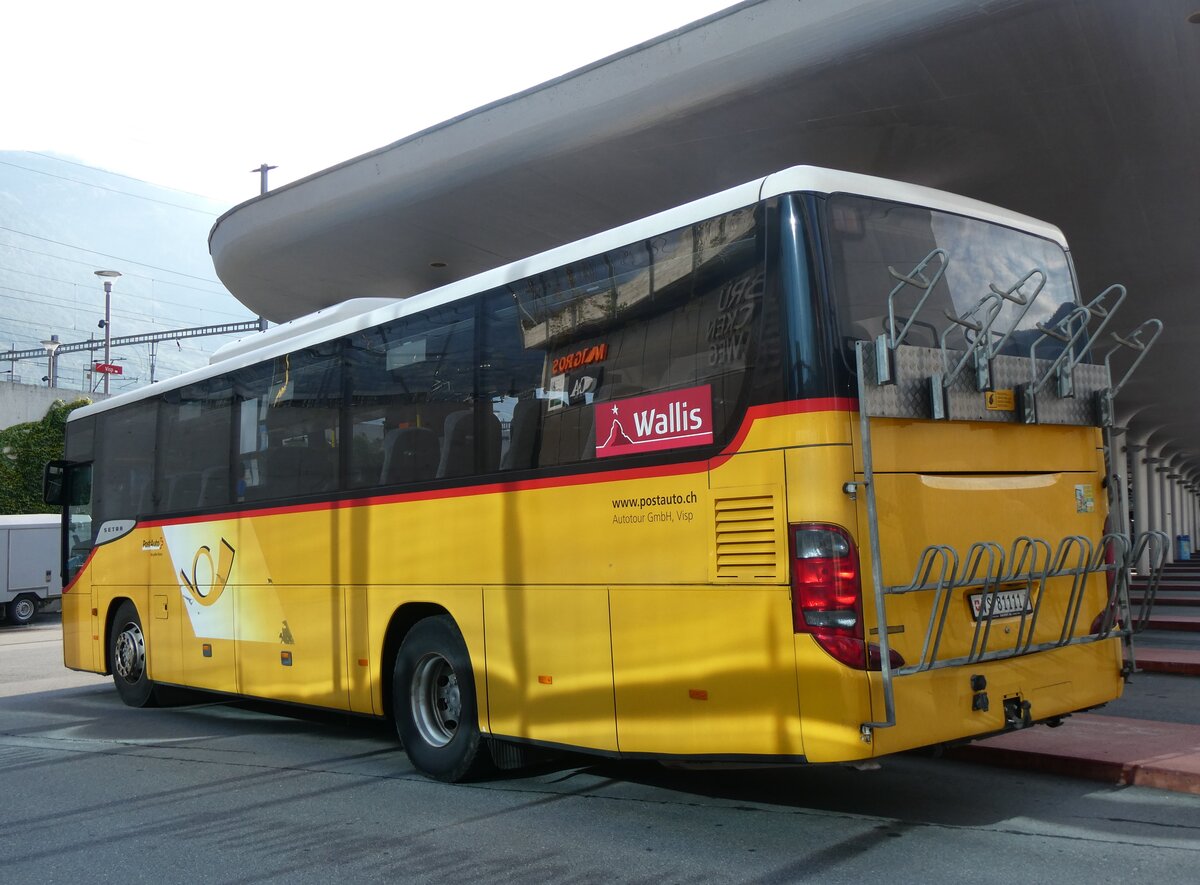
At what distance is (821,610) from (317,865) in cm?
275

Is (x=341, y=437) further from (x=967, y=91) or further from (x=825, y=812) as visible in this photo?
(x=967, y=91)

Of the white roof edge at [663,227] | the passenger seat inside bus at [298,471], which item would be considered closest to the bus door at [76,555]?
the white roof edge at [663,227]

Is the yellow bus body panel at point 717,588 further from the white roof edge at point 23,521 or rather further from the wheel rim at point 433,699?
the white roof edge at point 23,521

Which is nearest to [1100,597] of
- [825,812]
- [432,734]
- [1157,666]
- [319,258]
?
[825,812]

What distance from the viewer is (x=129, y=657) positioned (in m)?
11.5

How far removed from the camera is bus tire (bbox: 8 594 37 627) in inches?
1028

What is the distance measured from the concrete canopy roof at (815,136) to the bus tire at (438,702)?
22.8ft

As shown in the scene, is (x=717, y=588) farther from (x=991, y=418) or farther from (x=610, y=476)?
(x=991, y=418)

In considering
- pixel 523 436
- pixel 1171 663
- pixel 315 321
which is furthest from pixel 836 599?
pixel 1171 663

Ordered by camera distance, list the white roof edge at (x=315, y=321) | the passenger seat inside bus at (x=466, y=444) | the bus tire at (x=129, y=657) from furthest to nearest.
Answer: the bus tire at (x=129, y=657) → the white roof edge at (x=315, y=321) → the passenger seat inside bus at (x=466, y=444)

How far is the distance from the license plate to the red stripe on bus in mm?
1258

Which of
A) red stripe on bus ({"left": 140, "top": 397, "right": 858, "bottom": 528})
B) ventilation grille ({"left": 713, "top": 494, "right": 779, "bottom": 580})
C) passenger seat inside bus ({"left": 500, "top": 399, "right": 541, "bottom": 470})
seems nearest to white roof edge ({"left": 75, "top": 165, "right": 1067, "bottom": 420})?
passenger seat inside bus ({"left": 500, "top": 399, "right": 541, "bottom": 470})

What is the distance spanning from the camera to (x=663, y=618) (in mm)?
5852

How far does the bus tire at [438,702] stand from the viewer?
7.16 meters
